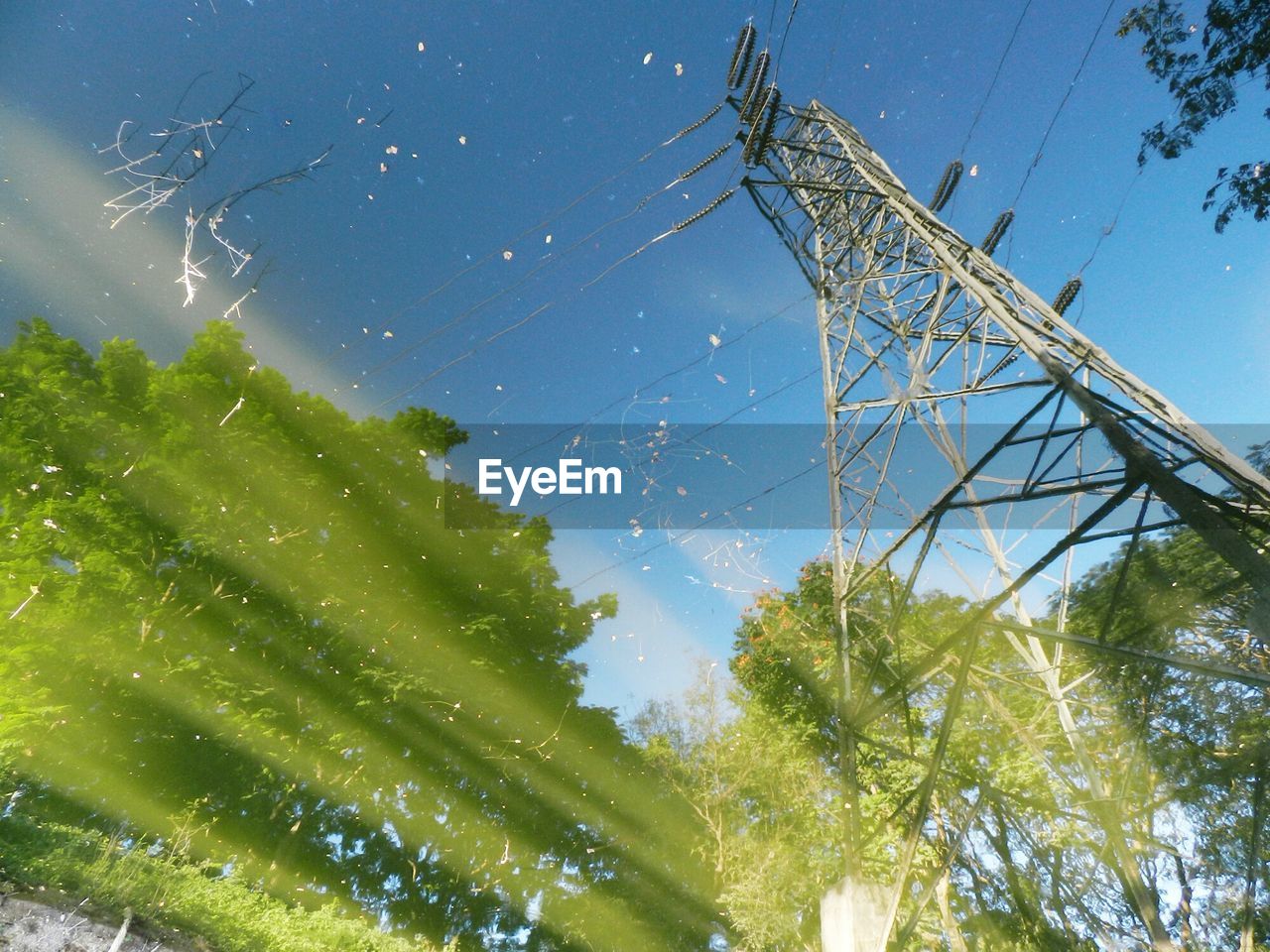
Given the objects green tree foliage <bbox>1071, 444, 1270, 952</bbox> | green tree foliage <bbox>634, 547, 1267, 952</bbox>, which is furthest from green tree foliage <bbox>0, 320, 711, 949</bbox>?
green tree foliage <bbox>1071, 444, 1270, 952</bbox>

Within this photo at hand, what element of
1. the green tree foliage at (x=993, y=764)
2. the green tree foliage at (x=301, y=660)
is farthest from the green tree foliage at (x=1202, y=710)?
the green tree foliage at (x=301, y=660)

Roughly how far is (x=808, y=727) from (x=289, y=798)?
14646mm

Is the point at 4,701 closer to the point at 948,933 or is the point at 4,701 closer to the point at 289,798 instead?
the point at 289,798

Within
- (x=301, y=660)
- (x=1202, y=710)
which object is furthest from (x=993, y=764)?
(x=301, y=660)

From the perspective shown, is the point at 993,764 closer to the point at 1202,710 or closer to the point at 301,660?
the point at 1202,710

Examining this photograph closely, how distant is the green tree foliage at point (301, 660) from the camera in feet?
37.1

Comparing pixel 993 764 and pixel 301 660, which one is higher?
pixel 993 764

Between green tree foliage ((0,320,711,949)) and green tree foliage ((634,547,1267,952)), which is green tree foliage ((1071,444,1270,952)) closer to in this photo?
green tree foliage ((634,547,1267,952))

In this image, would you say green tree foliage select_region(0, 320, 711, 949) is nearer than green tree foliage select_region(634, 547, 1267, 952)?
No

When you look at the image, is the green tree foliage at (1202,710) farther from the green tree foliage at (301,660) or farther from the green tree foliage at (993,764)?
the green tree foliage at (301,660)

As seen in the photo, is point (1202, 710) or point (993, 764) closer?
point (1202, 710)

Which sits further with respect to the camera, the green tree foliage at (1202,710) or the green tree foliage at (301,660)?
the green tree foliage at (301,660)

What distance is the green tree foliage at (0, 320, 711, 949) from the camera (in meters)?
11.3

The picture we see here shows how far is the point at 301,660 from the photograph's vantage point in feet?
A: 44.4
